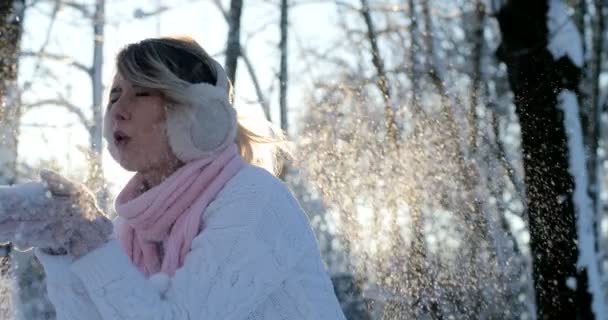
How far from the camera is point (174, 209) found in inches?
80.3

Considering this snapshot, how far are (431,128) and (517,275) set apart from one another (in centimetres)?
200

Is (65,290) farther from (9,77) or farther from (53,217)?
(9,77)

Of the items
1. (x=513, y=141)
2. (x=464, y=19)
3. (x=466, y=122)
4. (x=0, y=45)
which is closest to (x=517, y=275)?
(x=466, y=122)

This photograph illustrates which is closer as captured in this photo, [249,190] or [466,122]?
[249,190]

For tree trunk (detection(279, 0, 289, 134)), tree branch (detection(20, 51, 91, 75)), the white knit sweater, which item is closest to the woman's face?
the white knit sweater

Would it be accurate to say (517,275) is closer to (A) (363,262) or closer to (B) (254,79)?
(A) (363,262)

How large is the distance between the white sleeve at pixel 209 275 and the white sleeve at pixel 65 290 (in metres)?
0.03

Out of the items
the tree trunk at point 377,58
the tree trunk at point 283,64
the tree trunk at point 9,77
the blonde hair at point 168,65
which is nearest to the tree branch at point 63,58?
the tree trunk at point 283,64

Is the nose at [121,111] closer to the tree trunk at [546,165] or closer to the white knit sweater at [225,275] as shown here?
the white knit sweater at [225,275]

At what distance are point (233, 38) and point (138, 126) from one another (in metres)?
4.22

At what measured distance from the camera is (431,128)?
8.85 m

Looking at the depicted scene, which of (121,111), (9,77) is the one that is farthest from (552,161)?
(121,111)

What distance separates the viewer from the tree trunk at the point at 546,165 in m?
5.08

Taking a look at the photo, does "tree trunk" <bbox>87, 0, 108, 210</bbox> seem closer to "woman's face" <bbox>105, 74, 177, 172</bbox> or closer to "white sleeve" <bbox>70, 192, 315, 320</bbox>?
"woman's face" <bbox>105, 74, 177, 172</bbox>
